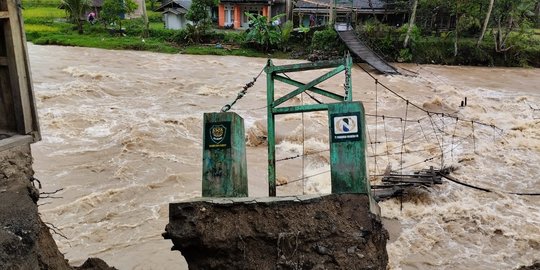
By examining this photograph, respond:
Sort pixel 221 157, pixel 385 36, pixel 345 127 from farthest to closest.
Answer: pixel 385 36 → pixel 221 157 → pixel 345 127

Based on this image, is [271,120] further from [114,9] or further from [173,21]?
[173,21]

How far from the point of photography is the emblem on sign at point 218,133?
14.9 feet

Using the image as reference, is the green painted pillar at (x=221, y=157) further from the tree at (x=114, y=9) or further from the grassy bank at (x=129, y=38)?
the tree at (x=114, y=9)

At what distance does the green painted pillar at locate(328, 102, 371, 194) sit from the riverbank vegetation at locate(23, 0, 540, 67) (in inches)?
795

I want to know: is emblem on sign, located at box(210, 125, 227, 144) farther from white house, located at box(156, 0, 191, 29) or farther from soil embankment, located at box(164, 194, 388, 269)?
white house, located at box(156, 0, 191, 29)

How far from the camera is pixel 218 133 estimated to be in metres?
4.56

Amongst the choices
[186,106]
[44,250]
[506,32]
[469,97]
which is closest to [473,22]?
[506,32]

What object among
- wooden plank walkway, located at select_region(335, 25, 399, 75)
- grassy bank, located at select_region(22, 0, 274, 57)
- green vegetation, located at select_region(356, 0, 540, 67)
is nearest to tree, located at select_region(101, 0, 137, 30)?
grassy bank, located at select_region(22, 0, 274, 57)

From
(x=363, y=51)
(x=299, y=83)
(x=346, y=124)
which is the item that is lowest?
(x=363, y=51)

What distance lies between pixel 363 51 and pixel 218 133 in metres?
19.9

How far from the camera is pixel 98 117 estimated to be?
13.7 meters

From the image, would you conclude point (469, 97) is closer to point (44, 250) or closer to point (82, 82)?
point (82, 82)

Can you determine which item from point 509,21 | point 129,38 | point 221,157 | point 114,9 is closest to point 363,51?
point 509,21

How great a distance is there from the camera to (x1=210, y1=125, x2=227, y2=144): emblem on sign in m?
4.55
